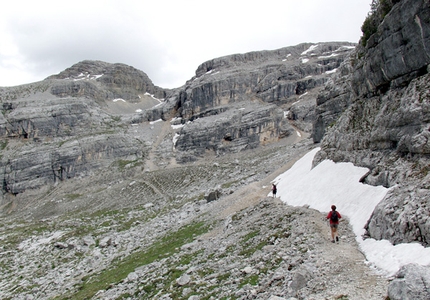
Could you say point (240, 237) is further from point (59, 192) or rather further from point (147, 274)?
point (59, 192)

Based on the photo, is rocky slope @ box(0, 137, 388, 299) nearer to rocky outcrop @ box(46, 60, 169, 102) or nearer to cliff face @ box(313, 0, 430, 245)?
cliff face @ box(313, 0, 430, 245)

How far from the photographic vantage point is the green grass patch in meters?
19.6

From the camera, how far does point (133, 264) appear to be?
22.8m

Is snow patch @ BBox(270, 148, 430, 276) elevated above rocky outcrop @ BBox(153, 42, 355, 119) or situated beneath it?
situated beneath

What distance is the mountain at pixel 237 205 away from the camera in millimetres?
11703

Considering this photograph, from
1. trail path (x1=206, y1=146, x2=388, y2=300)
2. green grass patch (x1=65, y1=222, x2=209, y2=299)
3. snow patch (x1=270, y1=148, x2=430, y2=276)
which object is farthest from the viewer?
green grass patch (x1=65, y1=222, x2=209, y2=299)

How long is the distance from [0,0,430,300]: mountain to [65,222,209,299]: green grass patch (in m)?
0.18

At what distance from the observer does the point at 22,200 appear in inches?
3866

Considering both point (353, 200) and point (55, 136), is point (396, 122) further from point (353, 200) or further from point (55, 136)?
point (55, 136)

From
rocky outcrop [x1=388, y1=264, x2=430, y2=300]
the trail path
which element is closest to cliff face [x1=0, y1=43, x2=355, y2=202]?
the trail path

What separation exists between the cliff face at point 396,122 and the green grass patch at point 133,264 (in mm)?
12284

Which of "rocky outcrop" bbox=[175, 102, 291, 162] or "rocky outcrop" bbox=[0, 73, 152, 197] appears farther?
"rocky outcrop" bbox=[0, 73, 152, 197]

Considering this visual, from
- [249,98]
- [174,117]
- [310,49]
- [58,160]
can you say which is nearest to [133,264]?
[58,160]

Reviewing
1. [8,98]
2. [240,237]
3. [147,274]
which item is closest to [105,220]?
[147,274]
